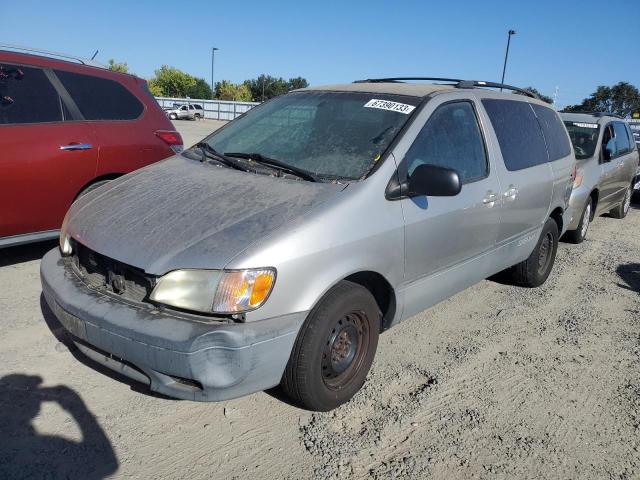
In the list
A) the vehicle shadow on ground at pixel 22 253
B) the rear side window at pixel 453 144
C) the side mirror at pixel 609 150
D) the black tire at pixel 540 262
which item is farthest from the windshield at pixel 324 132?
the side mirror at pixel 609 150

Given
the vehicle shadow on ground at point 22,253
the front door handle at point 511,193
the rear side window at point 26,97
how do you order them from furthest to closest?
the vehicle shadow on ground at point 22,253
the rear side window at point 26,97
the front door handle at point 511,193

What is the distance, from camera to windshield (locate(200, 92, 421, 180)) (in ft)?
10.3

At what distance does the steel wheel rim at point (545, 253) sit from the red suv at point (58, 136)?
3.68 m

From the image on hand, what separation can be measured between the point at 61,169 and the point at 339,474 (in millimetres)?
3496

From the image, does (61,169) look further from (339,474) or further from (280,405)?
(339,474)

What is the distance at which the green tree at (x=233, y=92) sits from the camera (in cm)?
7850

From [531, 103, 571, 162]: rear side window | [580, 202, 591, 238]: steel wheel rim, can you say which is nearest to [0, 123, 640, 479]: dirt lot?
[531, 103, 571, 162]: rear side window

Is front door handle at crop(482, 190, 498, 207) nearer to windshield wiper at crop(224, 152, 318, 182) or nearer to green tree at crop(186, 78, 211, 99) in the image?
windshield wiper at crop(224, 152, 318, 182)

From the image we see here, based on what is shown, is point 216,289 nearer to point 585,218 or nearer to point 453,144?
point 453,144

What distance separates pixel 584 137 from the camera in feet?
24.8

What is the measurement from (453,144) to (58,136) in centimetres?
326

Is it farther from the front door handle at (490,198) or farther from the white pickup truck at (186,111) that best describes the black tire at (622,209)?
the white pickup truck at (186,111)

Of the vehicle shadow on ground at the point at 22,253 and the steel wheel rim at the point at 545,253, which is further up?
the steel wheel rim at the point at 545,253

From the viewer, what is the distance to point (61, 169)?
454 cm
